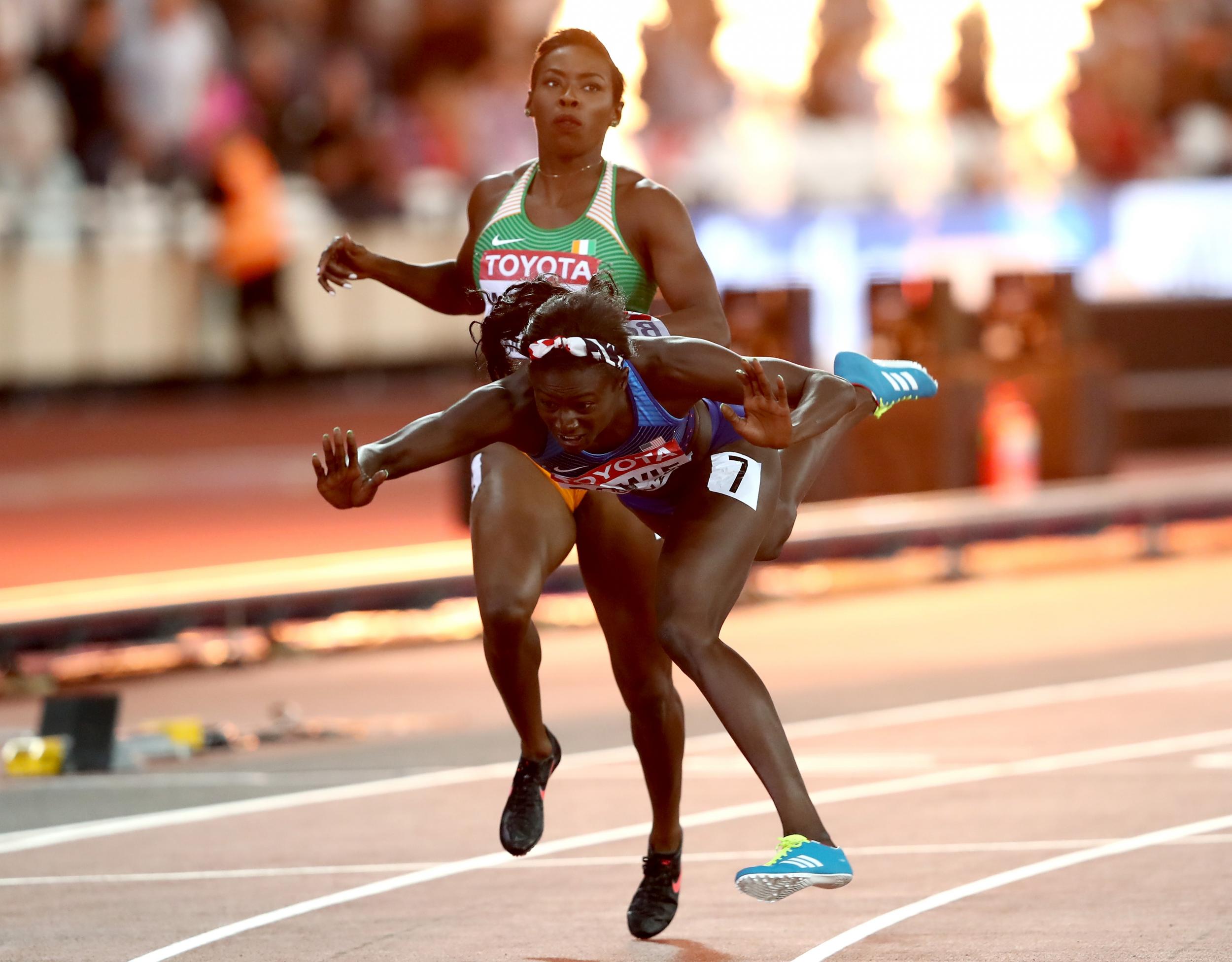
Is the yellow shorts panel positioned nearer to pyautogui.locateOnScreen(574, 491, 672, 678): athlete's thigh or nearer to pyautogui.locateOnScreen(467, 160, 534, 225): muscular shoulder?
pyautogui.locateOnScreen(574, 491, 672, 678): athlete's thigh

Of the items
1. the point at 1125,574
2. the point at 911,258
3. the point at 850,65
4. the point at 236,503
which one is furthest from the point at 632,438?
the point at 850,65

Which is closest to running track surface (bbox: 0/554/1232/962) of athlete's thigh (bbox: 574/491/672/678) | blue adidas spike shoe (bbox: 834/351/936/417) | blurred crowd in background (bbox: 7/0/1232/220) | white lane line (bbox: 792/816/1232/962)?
white lane line (bbox: 792/816/1232/962)

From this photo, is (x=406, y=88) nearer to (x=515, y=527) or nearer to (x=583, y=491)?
(x=583, y=491)

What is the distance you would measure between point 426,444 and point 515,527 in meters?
0.72

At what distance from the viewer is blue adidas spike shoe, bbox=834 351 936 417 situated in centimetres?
654

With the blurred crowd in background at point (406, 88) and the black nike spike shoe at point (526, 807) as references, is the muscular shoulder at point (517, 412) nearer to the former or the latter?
the black nike spike shoe at point (526, 807)

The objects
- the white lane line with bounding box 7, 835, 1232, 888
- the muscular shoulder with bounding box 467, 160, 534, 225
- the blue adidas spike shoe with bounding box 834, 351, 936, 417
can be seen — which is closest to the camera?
the blue adidas spike shoe with bounding box 834, 351, 936, 417

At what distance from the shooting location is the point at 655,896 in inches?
271

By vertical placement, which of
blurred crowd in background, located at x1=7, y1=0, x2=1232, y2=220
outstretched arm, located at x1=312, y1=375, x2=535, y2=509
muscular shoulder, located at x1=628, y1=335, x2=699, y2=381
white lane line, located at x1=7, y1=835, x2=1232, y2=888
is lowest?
white lane line, located at x1=7, y1=835, x2=1232, y2=888

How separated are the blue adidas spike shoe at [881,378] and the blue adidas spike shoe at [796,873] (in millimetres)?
1340

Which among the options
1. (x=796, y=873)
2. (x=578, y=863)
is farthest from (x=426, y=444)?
(x=578, y=863)

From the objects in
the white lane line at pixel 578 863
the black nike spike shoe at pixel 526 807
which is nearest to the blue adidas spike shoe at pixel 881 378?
the black nike spike shoe at pixel 526 807

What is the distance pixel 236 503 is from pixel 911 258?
7.22 m

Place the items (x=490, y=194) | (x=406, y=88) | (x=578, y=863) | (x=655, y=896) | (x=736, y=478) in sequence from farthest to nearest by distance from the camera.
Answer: (x=406, y=88) < (x=578, y=863) < (x=490, y=194) < (x=655, y=896) < (x=736, y=478)
